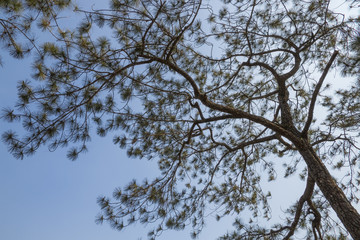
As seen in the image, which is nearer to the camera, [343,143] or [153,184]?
[153,184]

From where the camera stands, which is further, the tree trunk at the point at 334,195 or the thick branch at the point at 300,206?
the thick branch at the point at 300,206

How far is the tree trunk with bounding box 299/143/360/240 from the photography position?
2.05 metres

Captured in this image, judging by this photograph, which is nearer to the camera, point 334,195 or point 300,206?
point 334,195

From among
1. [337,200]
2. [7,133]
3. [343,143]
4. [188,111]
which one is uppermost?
[188,111]

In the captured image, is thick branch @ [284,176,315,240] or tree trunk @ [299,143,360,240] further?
thick branch @ [284,176,315,240]

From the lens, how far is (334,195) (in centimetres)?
230

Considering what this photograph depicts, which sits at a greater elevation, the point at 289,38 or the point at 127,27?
the point at 127,27

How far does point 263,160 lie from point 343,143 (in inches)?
46.7

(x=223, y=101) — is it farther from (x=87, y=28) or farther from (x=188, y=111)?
(x=87, y=28)

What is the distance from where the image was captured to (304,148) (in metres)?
2.65

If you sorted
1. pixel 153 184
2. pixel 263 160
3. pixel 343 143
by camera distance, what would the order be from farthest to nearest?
pixel 263 160, pixel 343 143, pixel 153 184

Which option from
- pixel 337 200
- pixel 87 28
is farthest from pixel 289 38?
pixel 87 28

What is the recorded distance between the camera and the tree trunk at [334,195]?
2.05 metres

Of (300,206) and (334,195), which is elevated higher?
(300,206)
